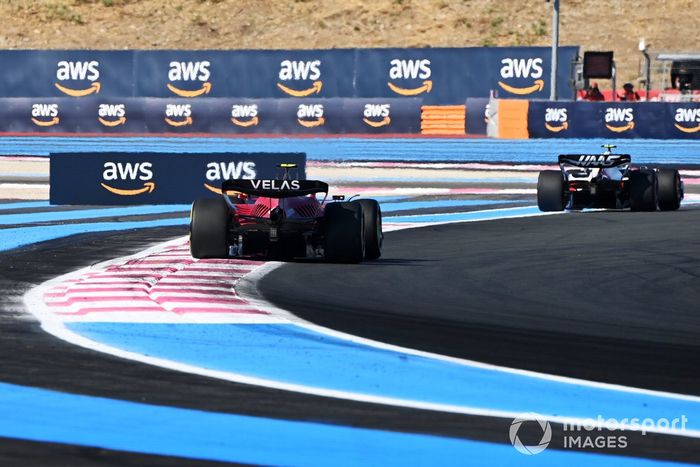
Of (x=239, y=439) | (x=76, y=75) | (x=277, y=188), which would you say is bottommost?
(x=239, y=439)

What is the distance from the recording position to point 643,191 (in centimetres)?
1944

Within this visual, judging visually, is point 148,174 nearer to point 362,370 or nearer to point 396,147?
point 396,147

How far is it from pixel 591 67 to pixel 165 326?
26050 millimetres

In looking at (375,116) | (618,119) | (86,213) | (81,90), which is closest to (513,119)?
(618,119)

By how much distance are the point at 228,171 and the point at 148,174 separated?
1157mm

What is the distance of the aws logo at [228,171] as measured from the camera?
20375 mm

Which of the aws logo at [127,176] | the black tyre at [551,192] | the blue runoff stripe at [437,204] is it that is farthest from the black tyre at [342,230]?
the aws logo at [127,176]

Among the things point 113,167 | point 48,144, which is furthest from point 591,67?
point 113,167

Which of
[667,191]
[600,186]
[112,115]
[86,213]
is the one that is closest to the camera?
[86,213]

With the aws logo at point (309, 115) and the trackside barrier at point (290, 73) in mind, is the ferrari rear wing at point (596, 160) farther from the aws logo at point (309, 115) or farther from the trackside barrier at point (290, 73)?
the trackside barrier at point (290, 73)

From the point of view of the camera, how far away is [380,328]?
909cm

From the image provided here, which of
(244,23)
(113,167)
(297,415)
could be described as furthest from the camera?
(244,23)

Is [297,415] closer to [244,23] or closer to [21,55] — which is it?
[21,55]

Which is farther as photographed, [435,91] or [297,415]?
[435,91]
